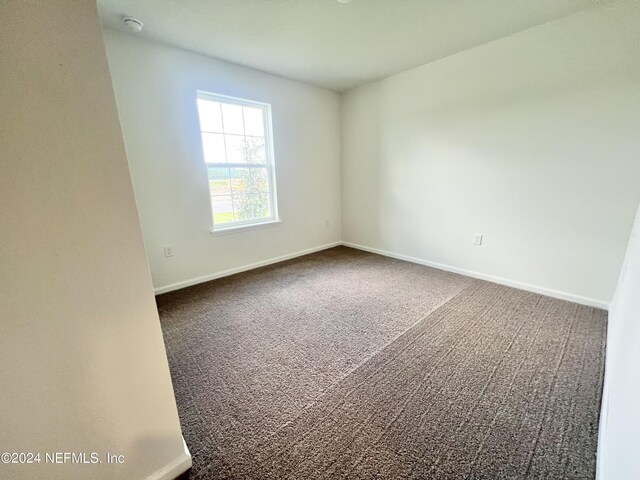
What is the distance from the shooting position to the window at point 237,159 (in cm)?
292

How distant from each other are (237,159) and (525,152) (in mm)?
3023

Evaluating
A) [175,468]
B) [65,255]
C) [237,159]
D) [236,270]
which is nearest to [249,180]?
[237,159]

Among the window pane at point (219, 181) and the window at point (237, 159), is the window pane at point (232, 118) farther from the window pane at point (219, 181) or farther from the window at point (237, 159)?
the window pane at point (219, 181)

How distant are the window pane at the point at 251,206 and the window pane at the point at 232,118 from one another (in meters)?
0.77

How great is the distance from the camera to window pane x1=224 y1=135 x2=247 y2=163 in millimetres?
3062

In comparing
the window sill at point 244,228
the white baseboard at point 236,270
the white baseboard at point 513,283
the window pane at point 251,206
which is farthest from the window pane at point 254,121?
the white baseboard at point 513,283

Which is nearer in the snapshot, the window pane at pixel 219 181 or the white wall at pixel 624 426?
the white wall at pixel 624 426

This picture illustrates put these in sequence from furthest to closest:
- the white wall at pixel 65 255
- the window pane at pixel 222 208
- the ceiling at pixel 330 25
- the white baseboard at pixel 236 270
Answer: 1. the window pane at pixel 222 208
2. the white baseboard at pixel 236 270
3. the ceiling at pixel 330 25
4. the white wall at pixel 65 255

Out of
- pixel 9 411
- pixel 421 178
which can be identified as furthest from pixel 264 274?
pixel 9 411

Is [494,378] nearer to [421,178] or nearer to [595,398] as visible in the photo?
[595,398]

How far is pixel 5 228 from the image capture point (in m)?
0.65

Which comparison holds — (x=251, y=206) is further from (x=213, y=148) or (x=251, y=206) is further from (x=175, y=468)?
(x=175, y=468)

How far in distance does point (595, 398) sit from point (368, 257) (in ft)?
8.57

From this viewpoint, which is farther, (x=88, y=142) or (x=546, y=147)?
(x=546, y=147)
